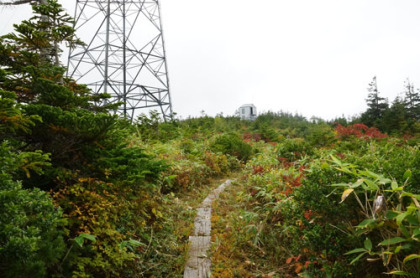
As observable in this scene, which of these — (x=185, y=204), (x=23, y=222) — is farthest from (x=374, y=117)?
(x=23, y=222)

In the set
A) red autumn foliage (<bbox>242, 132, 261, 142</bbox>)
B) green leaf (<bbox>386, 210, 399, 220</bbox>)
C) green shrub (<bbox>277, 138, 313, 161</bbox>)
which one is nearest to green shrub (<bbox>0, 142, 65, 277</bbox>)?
green leaf (<bbox>386, 210, 399, 220</bbox>)

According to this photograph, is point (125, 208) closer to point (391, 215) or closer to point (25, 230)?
point (25, 230)

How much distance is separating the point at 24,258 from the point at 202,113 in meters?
14.7

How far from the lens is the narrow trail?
298cm

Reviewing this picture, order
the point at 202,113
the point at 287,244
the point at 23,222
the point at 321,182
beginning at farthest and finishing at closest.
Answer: the point at 202,113, the point at 287,244, the point at 321,182, the point at 23,222

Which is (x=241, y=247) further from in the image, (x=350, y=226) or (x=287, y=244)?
(x=350, y=226)

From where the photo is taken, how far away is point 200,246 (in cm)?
354

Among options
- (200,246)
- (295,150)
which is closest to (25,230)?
(200,246)

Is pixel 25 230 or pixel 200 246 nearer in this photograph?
pixel 25 230

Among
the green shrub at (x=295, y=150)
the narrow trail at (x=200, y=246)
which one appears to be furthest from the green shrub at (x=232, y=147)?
the narrow trail at (x=200, y=246)

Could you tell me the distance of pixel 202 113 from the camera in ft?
52.7

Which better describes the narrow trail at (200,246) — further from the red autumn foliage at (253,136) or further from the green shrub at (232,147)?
the red autumn foliage at (253,136)

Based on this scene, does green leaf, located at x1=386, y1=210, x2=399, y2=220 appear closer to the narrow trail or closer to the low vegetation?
the low vegetation

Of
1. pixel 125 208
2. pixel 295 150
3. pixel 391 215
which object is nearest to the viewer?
pixel 391 215
